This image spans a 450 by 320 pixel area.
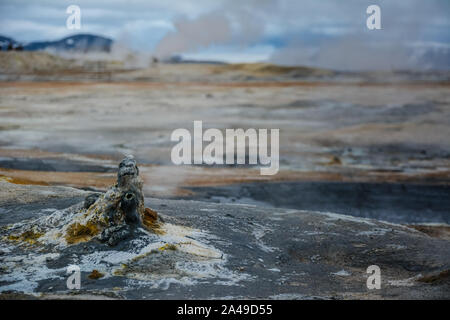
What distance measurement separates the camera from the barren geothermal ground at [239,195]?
14.9ft

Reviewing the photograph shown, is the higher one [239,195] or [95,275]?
[239,195]

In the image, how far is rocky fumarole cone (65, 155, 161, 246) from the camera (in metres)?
4.94

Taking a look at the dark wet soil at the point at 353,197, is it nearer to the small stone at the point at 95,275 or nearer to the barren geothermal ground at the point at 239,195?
the barren geothermal ground at the point at 239,195

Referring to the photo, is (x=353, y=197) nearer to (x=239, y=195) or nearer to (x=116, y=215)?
(x=239, y=195)

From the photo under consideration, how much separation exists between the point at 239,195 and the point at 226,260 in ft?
13.5

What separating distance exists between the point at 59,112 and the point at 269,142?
7.71 metres

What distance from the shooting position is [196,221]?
237 inches

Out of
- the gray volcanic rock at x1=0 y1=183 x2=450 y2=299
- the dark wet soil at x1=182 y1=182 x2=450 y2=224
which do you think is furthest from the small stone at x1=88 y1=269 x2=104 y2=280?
the dark wet soil at x1=182 y1=182 x2=450 y2=224

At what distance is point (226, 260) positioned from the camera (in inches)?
194

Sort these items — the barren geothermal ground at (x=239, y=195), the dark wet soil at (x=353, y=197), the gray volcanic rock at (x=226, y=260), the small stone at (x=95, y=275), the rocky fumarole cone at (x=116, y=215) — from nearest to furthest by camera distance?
the gray volcanic rock at (x=226, y=260) < the small stone at (x=95, y=275) < the barren geothermal ground at (x=239, y=195) < the rocky fumarole cone at (x=116, y=215) < the dark wet soil at (x=353, y=197)

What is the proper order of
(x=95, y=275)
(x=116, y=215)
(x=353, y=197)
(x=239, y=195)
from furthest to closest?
(x=353, y=197) → (x=239, y=195) → (x=116, y=215) → (x=95, y=275)

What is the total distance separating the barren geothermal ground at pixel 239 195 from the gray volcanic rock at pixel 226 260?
2 cm

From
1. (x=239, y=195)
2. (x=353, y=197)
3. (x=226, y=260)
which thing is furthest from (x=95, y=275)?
(x=353, y=197)

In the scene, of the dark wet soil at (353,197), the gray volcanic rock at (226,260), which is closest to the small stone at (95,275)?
the gray volcanic rock at (226,260)
